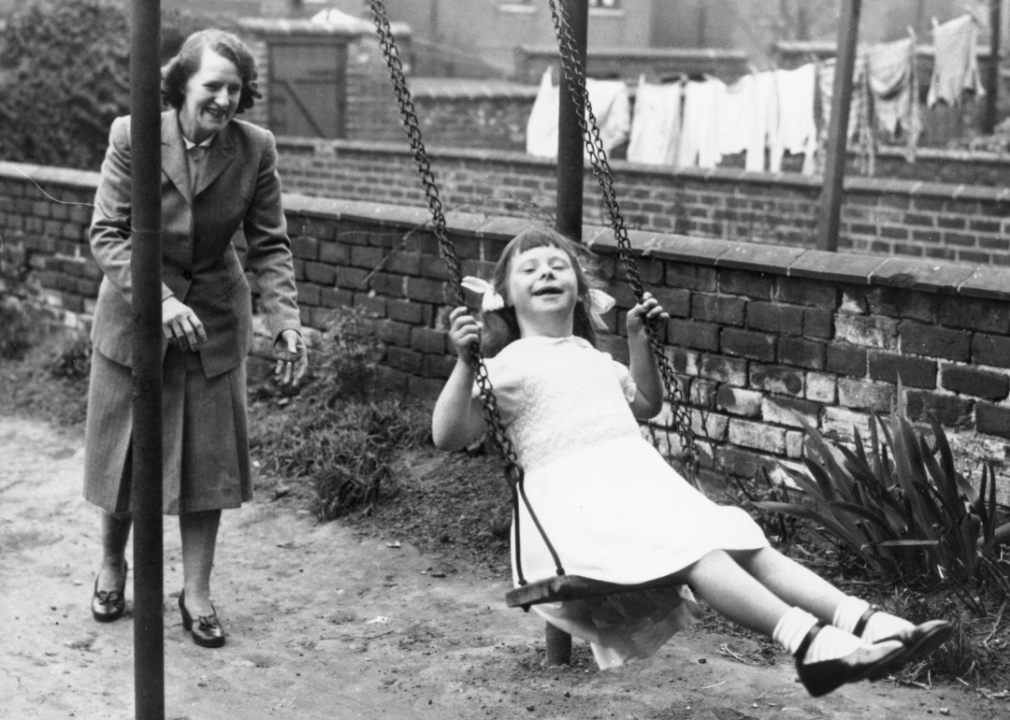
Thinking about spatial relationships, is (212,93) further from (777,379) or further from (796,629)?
(777,379)

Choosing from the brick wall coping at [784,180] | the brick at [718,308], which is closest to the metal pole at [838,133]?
the brick wall coping at [784,180]

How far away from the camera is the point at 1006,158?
13383mm

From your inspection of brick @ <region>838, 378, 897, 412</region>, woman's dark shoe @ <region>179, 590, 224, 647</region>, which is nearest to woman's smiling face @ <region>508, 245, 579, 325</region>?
woman's dark shoe @ <region>179, 590, 224, 647</region>

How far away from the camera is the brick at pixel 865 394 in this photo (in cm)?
523

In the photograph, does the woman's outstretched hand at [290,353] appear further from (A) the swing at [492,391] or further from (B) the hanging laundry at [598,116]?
(B) the hanging laundry at [598,116]

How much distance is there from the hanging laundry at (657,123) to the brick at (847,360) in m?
9.43

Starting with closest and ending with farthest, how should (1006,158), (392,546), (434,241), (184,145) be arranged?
1. (184,145)
2. (392,546)
3. (434,241)
4. (1006,158)

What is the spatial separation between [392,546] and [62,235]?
3727mm

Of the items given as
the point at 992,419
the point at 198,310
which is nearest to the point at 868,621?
the point at 992,419

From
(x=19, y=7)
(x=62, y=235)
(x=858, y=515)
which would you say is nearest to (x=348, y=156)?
(x=19, y=7)

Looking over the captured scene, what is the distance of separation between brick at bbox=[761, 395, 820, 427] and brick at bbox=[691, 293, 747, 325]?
1.08 ft

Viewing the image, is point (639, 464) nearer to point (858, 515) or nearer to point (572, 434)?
point (572, 434)

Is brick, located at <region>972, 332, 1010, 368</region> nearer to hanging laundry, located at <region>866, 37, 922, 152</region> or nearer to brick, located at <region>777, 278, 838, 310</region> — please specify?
brick, located at <region>777, 278, 838, 310</region>

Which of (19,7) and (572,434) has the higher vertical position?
(19,7)
